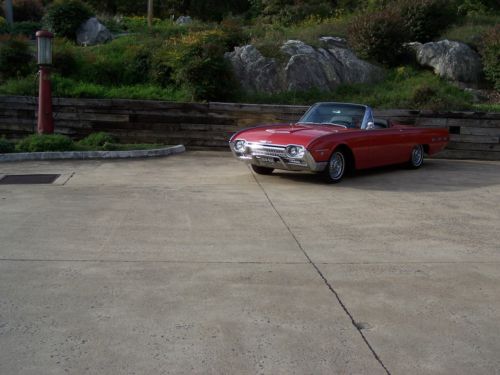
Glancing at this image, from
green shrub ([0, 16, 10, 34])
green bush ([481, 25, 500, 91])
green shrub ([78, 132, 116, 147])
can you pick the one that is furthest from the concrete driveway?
green shrub ([0, 16, 10, 34])

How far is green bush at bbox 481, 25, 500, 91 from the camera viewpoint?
50.8 ft

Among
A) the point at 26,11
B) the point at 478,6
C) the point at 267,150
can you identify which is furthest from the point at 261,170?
the point at 478,6

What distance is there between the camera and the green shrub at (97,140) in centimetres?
1255

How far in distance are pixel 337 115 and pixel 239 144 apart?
194 centimetres

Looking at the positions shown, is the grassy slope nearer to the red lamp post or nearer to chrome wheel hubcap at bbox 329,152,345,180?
the red lamp post

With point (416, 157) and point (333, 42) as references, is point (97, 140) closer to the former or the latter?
point (416, 157)

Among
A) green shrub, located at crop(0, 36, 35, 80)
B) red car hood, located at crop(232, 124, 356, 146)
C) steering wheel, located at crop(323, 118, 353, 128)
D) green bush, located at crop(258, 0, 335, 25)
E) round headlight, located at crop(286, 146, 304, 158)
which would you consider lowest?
round headlight, located at crop(286, 146, 304, 158)

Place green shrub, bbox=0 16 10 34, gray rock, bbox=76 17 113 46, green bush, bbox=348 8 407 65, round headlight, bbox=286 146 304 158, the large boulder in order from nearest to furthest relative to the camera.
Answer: round headlight, bbox=286 146 304 158, the large boulder, green bush, bbox=348 8 407 65, gray rock, bbox=76 17 113 46, green shrub, bbox=0 16 10 34

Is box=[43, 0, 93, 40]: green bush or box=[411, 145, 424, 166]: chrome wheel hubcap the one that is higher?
box=[43, 0, 93, 40]: green bush

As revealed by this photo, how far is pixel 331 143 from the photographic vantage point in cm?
917

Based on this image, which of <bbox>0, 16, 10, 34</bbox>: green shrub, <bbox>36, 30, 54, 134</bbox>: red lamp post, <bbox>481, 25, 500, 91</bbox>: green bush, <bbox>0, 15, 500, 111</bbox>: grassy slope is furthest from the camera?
<bbox>0, 16, 10, 34</bbox>: green shrub

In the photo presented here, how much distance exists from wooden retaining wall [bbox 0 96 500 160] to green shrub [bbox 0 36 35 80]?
5.80 ft

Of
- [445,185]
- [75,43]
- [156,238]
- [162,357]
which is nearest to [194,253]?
[156,238]

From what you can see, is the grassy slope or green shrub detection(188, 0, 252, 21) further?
green shrub detection(188, 0, 252, 21)
